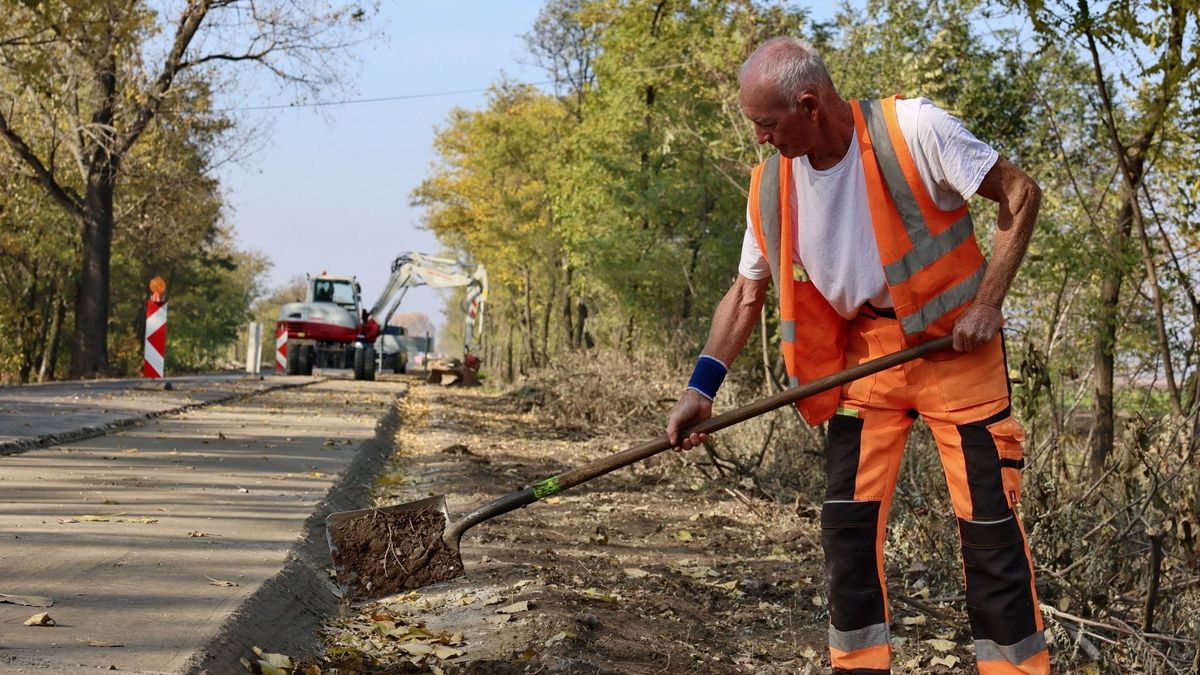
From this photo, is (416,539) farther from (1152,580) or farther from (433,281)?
(433,281)

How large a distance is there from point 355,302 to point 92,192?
10007 mm

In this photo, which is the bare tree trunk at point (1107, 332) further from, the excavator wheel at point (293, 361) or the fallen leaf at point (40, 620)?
the excavator wheel at point (293, 361)

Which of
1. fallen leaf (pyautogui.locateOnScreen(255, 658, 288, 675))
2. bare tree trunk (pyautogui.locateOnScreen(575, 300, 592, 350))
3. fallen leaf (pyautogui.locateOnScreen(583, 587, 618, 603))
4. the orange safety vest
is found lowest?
fallen leaf (pyautogui.locateOnScreen(583, 587, 618, 603))

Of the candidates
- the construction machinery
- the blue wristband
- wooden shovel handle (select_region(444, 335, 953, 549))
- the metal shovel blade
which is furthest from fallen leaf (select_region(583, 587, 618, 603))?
the construction machinery

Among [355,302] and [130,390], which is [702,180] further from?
[355,302]

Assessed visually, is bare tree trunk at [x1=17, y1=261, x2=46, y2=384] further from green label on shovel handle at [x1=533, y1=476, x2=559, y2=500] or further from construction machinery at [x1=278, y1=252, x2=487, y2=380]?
green label on shovel handle at [x1=533, y1=476, x2=559, y2=500]

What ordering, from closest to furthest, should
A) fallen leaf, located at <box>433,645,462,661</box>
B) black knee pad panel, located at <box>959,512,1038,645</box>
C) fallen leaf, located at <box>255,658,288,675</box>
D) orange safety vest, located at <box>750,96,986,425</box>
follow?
1. black knee pad panel, located at <box>959,512,1038,645</box>
2. orange safety vest, located at <box>750,96,986,425</box>
3. fallen leaf, located at <box>255,658,288,675</box>
4. fallen leaf, located at <box>433,645,462,661</box>

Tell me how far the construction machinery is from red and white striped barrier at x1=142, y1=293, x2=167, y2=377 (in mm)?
12873

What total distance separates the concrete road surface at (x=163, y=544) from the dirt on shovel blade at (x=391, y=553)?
0.82 ft

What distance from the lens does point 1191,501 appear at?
553cm

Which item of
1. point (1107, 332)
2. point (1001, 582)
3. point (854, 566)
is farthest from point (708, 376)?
point (1107, 332)

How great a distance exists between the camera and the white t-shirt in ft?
12.9

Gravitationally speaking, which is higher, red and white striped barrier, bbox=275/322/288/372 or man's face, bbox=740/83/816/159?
man's face, bbox=740/83/816/159

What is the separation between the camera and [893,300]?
4090mm
